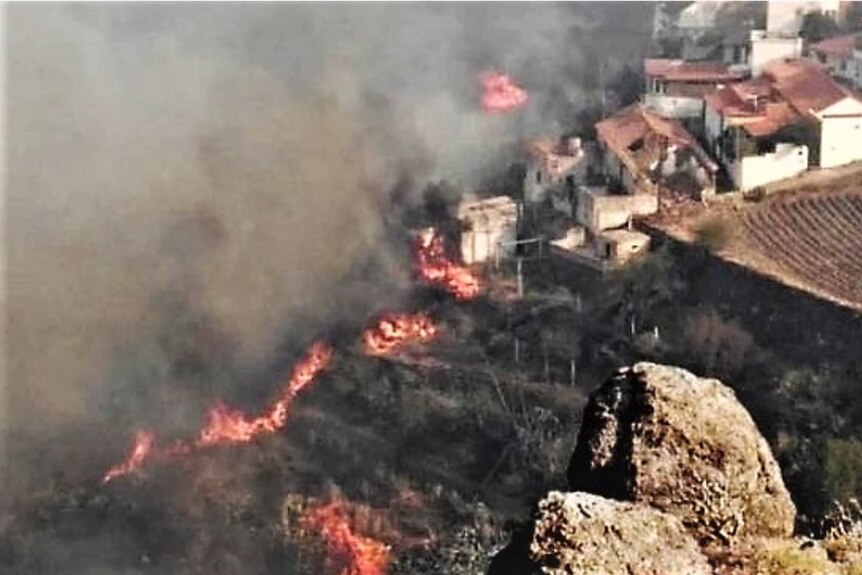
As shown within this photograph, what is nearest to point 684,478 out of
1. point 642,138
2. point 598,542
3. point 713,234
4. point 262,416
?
point 598,542

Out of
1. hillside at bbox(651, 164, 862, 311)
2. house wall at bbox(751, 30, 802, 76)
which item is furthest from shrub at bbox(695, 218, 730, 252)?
house wall at bbox(751, 30, 802, 76)

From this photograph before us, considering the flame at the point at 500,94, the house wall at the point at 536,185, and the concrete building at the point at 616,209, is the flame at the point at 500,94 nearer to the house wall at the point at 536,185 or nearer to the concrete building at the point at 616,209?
the house wall at the point at 536,185

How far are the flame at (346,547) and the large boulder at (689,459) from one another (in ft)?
53.3

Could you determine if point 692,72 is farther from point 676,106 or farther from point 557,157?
point 557,157

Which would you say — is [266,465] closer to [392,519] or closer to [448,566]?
[392,519]

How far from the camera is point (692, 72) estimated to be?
2981 cm

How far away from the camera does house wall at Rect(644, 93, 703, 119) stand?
92.6ft

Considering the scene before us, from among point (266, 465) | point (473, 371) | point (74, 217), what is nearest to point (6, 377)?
point (74, 217)

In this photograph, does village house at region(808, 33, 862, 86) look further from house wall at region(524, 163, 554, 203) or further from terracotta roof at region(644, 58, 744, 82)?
house wall at region(524, 163, 554, 203)

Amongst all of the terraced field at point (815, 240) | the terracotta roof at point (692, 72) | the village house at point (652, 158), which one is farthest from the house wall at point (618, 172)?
the terracotta roof at point (692, 72)

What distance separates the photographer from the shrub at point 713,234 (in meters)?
23.5

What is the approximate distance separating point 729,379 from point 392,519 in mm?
4799

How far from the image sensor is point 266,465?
76.4 ft

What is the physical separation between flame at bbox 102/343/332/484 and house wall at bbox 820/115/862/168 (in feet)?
28.6
